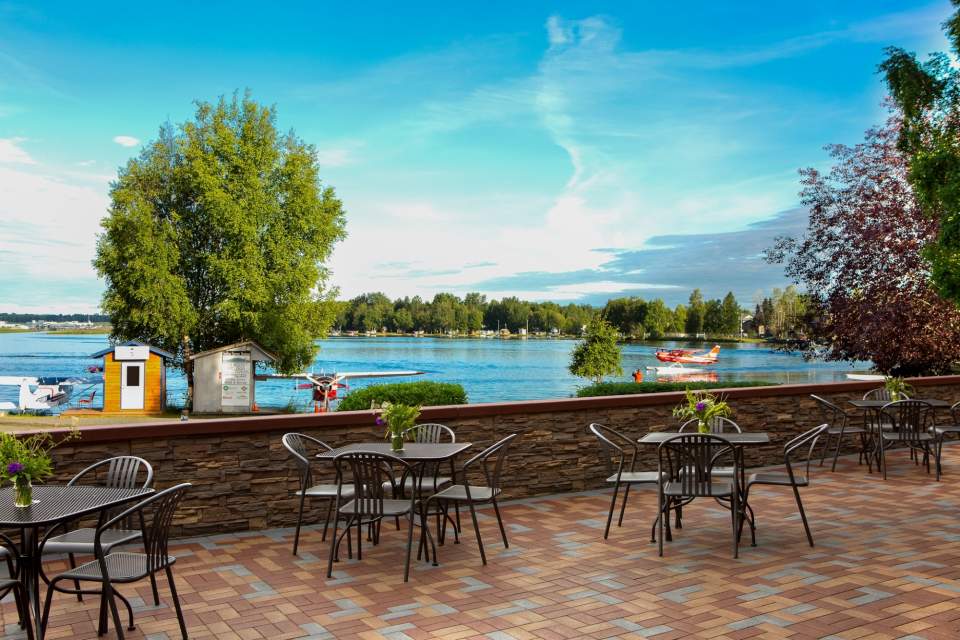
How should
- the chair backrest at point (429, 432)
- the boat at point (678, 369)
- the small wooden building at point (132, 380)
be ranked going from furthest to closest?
the boat at point (678, 369) → the small wooden building at point (132, 380) → the chair backrest at point (429, 432)

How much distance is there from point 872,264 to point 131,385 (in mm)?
22930

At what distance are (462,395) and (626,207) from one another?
288 ft

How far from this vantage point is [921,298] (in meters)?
15.6

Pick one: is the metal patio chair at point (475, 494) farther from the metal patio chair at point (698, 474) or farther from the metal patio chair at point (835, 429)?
the metal patio chair at point (835, 429)

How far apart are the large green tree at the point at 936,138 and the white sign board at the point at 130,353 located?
2326 cm

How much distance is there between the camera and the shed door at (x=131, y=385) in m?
26.6

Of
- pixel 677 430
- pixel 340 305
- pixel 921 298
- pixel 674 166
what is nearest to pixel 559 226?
pixel 674 166

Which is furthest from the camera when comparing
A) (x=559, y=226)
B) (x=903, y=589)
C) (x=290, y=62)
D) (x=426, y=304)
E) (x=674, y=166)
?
(x=426, y=304)

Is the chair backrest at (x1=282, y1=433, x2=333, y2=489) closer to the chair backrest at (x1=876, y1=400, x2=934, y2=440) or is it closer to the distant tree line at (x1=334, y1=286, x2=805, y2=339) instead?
the chair backrest at (x1=876, y1=400, x2=934, y2=440)

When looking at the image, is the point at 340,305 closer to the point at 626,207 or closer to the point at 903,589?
the point at 903,589

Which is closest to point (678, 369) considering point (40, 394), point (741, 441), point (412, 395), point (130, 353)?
point (40, 394)

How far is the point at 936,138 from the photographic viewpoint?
38.0 feet

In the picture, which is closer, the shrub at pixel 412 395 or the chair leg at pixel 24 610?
the chair leg at pixel 24 610

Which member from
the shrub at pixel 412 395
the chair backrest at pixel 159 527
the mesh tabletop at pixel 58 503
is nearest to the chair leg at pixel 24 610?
the mesh tabletop at pixel 58 503
